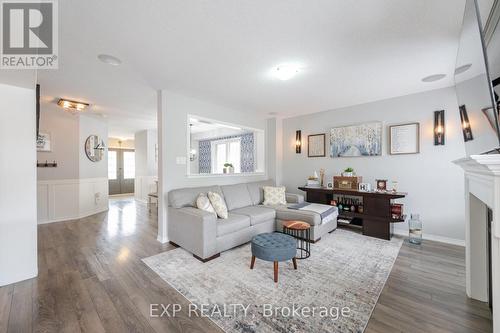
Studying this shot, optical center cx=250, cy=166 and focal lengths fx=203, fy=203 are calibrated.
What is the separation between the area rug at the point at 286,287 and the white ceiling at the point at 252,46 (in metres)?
2.52

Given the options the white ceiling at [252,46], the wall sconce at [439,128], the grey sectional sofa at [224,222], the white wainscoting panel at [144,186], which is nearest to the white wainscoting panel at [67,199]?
the white wainscoting panel at [144,186]

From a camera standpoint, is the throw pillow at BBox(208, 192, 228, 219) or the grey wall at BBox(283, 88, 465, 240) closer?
the throw pillow at BBox(208, 192, 228, 219)

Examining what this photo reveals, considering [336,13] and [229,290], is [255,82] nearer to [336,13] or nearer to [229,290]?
[336,13]

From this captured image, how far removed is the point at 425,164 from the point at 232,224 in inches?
137

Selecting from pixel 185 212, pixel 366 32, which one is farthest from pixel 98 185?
pixel 366 32

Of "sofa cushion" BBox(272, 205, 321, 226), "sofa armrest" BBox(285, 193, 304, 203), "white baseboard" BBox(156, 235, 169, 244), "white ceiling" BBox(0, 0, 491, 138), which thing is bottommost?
"white baseboard" BBox(156, 235, 169, 244)

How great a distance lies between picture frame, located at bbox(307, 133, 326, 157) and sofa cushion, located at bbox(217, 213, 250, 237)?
2.52 metres

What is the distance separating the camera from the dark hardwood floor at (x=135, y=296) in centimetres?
163

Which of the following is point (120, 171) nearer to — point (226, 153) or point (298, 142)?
point (226, 153)

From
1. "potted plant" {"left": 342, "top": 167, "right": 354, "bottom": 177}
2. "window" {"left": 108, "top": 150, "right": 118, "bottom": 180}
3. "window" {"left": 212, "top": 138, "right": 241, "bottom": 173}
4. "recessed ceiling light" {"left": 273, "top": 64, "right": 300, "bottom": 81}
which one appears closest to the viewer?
"recessed ceiling light" {"left": 273, "top": 64, "right": 300, "bottom": 81}

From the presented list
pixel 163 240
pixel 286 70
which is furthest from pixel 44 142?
pixel 286 70

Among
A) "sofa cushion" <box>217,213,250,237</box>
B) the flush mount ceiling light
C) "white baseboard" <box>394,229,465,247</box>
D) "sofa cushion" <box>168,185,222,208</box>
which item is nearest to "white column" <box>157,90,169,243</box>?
"sofa cushion" <box>168,185,222,208</box>

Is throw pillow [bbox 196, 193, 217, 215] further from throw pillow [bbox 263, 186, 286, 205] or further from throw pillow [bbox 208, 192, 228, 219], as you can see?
throw pillow [bbox 263, 186, 286, 205]

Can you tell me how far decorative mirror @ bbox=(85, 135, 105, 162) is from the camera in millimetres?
5184
